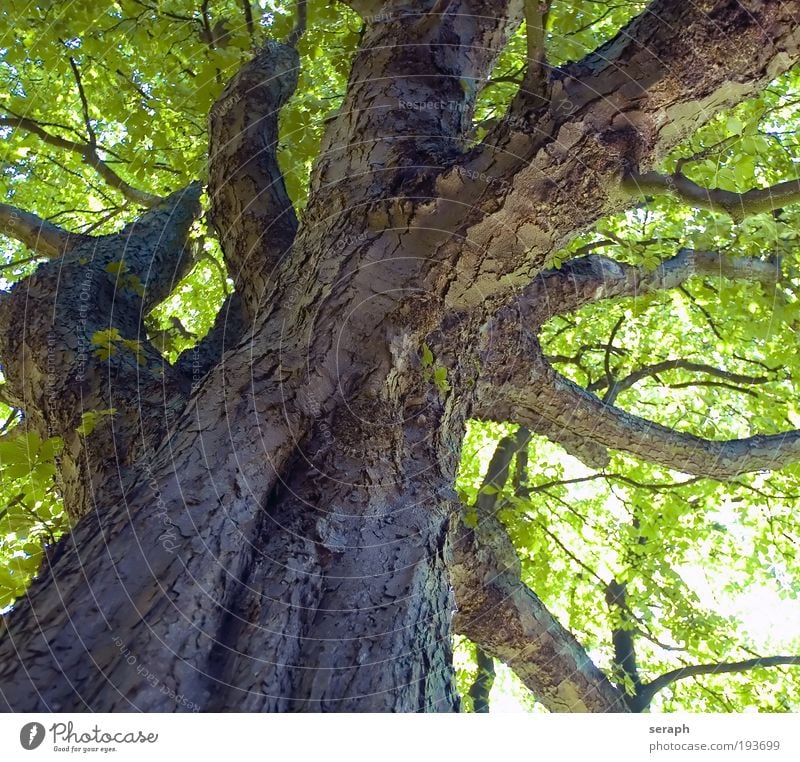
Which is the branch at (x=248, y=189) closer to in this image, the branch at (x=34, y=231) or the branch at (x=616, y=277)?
the branch at (x=34, y=231)

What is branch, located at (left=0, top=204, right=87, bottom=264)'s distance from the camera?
346 centimetres

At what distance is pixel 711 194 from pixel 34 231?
316cm

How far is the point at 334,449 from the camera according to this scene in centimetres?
215

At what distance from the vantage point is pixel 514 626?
139 inches

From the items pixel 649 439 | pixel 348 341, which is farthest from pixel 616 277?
pixel 348 341

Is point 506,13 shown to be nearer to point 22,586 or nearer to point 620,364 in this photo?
point 22,586

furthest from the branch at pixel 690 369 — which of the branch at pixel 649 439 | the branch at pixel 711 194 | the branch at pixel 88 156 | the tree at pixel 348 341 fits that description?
the branch at pixel 88 156

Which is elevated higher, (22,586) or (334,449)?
(334,449)

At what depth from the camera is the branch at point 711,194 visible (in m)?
2.10

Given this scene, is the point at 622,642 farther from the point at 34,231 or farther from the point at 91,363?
the point at 34,231

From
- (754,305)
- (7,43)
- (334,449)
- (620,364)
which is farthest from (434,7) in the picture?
(620,364)

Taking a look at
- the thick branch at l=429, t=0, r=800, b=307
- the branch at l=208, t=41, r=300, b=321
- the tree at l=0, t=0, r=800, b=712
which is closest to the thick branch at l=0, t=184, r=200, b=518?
the tree at l=0, t=0, r=800, b=712

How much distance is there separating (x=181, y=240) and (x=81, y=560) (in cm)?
214
